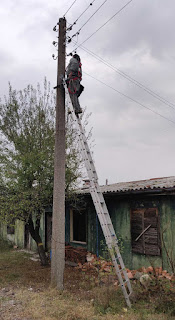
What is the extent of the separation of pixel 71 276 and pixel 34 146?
4.74 metres

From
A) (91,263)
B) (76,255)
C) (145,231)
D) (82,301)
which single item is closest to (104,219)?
(82,301)

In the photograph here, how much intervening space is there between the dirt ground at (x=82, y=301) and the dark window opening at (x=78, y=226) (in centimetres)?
391

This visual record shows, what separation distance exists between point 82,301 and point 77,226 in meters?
6.09

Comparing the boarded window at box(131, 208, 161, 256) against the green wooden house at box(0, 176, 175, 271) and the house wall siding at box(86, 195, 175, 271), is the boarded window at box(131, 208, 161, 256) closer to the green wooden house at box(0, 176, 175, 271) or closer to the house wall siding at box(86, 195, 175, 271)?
the green wooden house at box(0, 176, 175, 271)

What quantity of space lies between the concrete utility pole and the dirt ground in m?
0.53

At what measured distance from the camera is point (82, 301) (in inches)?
221

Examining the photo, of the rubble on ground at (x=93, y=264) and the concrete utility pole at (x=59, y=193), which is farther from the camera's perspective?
the rubble on ground at (x=93, y=264)

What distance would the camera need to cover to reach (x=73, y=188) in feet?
32.0

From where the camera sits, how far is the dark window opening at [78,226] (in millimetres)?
11312

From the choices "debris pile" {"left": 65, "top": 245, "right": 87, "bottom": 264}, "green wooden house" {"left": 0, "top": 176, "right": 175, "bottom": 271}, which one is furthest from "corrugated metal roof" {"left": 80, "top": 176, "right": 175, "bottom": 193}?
"debris pile" {"left": 65, "top": 245, "right": 87, "bottom": 264}

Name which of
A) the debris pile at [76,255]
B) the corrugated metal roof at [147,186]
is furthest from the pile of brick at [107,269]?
the corrugated metal roof at [147,186]

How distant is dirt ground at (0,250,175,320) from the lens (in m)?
4.83

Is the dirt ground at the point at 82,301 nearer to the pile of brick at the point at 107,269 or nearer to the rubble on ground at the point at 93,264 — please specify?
the pile of brick at the point at 107,269

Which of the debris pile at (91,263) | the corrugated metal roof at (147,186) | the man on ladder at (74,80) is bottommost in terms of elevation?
the debris pile at (91,263)
